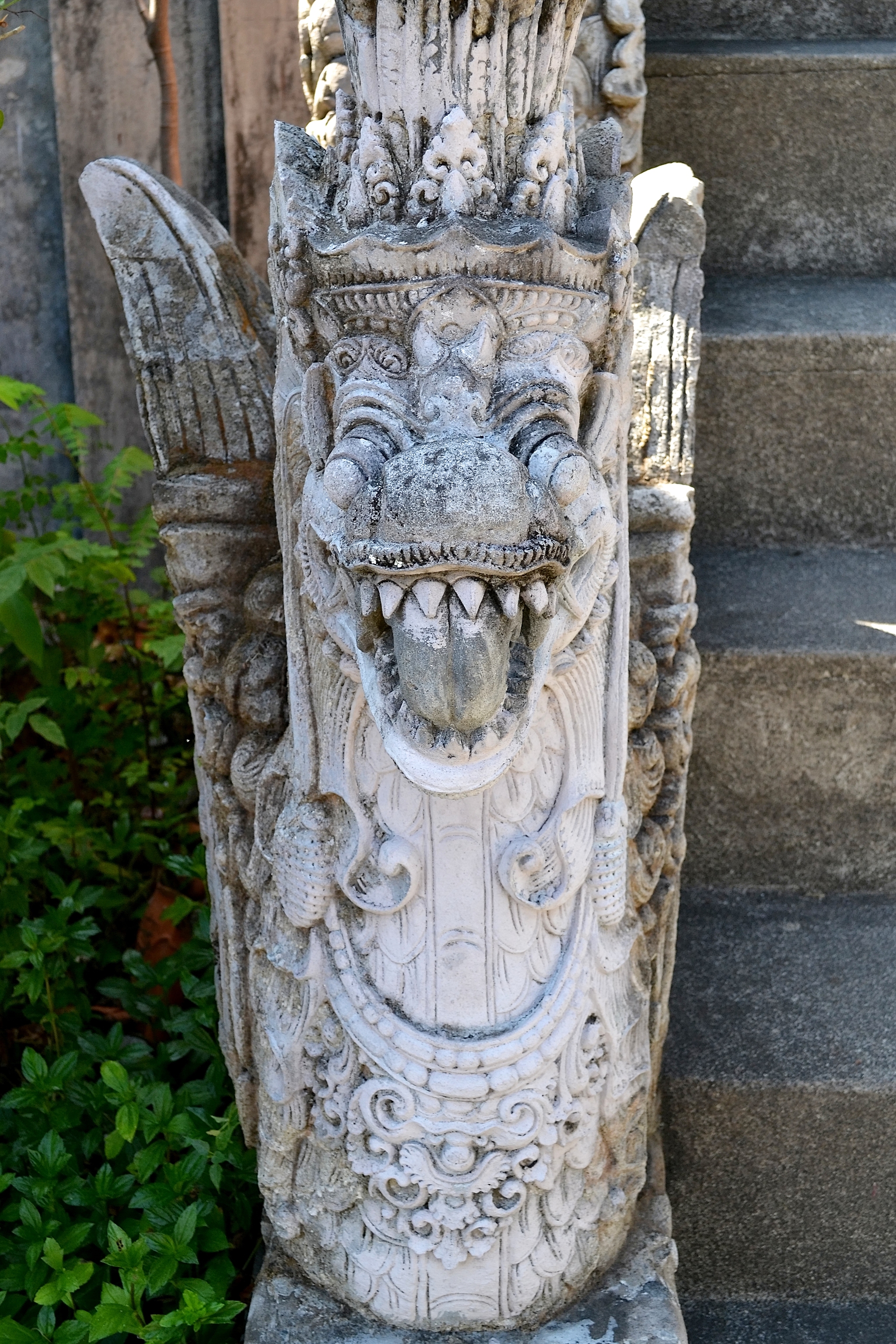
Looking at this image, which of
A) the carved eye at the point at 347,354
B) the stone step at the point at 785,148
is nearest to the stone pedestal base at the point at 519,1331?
the carved eye at the point at 347,354

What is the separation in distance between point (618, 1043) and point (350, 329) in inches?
29.1

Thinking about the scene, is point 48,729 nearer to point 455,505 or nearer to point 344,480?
point 344,480

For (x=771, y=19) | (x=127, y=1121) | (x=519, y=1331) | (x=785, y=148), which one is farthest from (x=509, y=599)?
(x=771, y=19)

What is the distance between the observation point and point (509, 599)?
1.19 m

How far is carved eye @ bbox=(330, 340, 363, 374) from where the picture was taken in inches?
50.6

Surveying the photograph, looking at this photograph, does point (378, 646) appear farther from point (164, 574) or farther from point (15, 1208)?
point (164, 574)

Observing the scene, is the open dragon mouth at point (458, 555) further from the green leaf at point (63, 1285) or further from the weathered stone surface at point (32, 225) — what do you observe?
the weathered stone surface at point (32, 225)

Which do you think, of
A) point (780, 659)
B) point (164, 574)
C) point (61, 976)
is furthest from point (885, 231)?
point (61, 976)

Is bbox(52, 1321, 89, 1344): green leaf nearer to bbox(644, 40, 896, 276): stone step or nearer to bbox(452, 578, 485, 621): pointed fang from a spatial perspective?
bbox(452, 578, 485, 621): pointed fang

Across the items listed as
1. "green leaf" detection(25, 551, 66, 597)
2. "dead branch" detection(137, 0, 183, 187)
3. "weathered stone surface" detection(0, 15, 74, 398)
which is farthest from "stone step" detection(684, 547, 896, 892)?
"weathered stone surface" detection(0, 15, 74, 398)

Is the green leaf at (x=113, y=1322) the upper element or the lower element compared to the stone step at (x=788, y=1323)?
upper

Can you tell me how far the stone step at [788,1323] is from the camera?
5.72 feet

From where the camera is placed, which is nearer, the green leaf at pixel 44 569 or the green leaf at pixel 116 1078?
the green leaf at pixel 116 1078

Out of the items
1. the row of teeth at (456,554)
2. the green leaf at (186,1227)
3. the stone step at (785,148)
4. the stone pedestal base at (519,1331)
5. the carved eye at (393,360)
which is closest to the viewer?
the row of teeth at (456,554)
